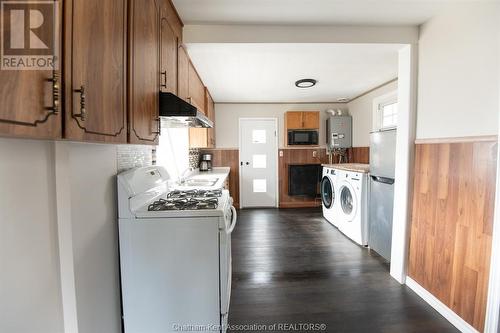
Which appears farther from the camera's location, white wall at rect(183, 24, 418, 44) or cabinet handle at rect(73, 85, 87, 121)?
white wall at rect(183, 24, 418, 44)

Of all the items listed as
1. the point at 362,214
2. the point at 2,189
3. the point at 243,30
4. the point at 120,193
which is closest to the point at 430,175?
the point at 362,214

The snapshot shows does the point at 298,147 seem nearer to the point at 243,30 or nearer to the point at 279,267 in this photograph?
the point at 279,267

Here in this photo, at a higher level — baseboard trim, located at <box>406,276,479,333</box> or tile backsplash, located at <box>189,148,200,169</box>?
tile backsplash, located at <box>189,148,200,169</box>

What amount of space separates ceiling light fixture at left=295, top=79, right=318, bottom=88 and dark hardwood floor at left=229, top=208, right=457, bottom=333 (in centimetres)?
215

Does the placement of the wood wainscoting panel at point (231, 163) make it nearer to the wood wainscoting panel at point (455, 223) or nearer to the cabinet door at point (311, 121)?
the cabinet door at point (311, 121)

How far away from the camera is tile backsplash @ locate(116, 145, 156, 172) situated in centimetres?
158

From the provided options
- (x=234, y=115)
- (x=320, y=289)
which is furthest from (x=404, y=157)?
(x=234, y=115)

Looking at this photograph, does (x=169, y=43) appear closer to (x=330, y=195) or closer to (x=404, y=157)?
(x=404, y=157)

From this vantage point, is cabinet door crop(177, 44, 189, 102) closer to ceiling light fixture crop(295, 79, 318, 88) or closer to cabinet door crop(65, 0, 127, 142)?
cabinet door crop(65, 0, 127, 142)


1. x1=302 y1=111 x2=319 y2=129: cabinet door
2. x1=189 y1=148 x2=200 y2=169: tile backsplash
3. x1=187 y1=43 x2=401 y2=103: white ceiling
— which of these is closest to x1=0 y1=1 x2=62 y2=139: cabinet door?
x1=187 y1=43 x2=401 y2=103: white ceiling

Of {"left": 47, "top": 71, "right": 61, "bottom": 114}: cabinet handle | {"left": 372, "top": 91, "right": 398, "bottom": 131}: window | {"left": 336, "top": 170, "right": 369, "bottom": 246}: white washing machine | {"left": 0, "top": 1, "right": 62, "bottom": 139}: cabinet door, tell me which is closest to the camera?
{"left": 0, "top": 1, "right": 62, "bottom": 139}: cabinet door

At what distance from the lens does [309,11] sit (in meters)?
1.74

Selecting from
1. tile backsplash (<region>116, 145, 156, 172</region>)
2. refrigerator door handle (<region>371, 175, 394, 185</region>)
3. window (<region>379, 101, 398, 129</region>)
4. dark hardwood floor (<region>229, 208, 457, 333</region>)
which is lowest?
dark hardwood floor (<region>229, 208, 457, 333</region>)

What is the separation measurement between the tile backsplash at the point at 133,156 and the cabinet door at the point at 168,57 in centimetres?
49
